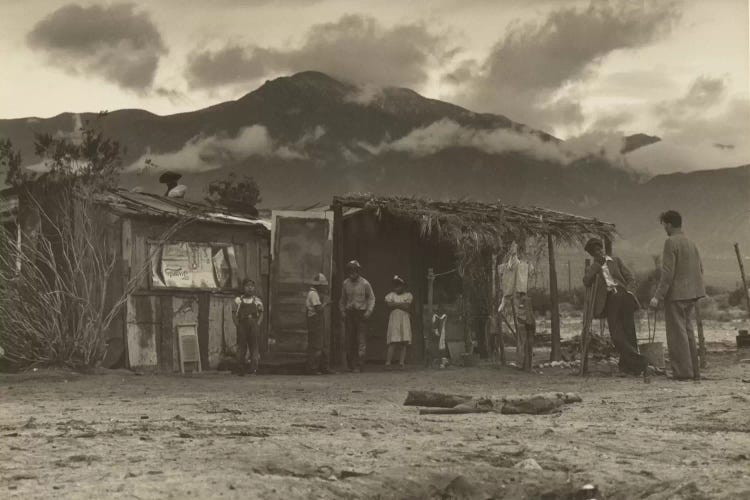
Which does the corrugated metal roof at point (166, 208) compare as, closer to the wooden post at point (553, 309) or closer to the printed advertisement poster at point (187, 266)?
the printed advertisement poster at point (187, 266)

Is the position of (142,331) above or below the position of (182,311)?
below

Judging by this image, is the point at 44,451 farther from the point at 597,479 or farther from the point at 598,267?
the point at 598,267

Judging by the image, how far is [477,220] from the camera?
47.9 ft

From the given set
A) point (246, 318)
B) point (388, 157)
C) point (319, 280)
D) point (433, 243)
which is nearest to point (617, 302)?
point (319, 280)

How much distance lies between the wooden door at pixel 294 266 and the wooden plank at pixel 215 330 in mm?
794

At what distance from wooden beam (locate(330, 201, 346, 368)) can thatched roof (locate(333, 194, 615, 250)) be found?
10.4 inches

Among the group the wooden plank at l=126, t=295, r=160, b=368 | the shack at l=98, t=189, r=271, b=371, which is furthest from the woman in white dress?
the wooden plank at l=126, t=295, r=160, b=368

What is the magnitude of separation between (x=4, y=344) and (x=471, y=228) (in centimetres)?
681

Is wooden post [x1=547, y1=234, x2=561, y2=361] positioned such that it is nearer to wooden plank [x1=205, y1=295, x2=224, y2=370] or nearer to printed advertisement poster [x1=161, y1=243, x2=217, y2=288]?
wooden plank [x1=205, y1=295, x2=224, y2=370]

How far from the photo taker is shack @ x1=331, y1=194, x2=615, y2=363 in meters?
14.3

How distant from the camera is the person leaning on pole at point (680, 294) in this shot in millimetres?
10688

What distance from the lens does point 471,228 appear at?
14.3m

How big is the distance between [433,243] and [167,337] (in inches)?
205

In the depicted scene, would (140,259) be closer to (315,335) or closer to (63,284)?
(63,284)
